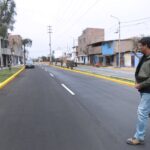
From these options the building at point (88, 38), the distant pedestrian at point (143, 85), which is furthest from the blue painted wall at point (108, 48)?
the distant pedestrian at point (143, 85)

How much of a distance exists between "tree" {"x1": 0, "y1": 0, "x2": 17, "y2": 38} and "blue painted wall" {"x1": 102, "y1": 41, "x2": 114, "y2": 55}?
1741 inches

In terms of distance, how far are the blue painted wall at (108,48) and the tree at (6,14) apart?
145 feet

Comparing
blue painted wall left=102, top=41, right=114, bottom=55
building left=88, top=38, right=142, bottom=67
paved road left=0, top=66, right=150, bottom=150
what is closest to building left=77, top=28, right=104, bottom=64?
building left=88, top=38, right=142, bottom=67

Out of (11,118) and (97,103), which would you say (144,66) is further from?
(97,103)

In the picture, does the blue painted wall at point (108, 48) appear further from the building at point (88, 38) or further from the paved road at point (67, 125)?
the paved road at point (67, 125)

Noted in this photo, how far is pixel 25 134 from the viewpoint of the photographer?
7.73 meters

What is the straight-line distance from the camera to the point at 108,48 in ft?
274

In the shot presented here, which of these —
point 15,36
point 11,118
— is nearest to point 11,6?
point 11,118

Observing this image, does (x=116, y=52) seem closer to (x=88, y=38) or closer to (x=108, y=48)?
(x=108, y=48)

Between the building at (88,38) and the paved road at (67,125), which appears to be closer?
the paved road at (67,125)

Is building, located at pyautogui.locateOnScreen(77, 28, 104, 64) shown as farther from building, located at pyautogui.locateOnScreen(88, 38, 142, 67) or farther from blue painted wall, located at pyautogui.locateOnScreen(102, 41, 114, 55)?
blue painted wall, located at pyautogui.locateOnScreen(102, 41, 114, 55)

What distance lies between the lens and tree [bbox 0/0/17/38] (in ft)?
121

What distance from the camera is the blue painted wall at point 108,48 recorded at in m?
81.3

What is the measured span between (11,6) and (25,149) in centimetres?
3317
